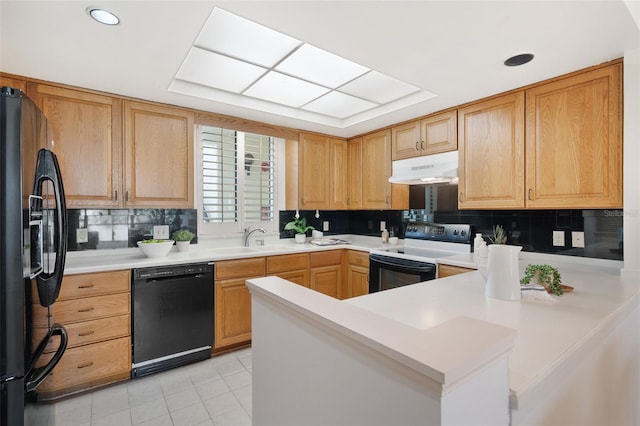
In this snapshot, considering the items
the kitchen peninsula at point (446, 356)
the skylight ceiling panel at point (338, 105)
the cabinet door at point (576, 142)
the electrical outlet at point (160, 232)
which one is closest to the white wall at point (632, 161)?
the cabinet door at point (576, 142)

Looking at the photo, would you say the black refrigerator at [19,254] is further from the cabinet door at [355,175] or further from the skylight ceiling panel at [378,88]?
the cabinet door at [355,175]

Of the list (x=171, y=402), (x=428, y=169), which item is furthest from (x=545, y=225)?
(x=171, y=402)

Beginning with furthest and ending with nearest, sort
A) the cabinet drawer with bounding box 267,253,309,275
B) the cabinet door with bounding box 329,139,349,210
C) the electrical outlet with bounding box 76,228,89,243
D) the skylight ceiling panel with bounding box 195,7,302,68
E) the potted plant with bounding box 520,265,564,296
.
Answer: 1. the cabinet door with bounding box 329,139,349,210
2. the cabinet drawer with bounding box 267,253,309,275
3. the electrical outlet with bounding box 76,228,89,243
4. the skylight ceiling panel with bounding box 195,7,302,68
5. the potted plant with bounding box 520,265,564,296

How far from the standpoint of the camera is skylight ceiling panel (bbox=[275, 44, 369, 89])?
2028 millimetres

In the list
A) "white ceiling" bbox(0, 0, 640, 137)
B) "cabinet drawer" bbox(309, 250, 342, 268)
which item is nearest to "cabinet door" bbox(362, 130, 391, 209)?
"cabinet drawer" bbox(309, 250, 342, 268)

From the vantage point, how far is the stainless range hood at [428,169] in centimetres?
276

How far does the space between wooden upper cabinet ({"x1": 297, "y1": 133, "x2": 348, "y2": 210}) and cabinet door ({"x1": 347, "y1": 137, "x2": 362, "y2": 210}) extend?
6 centimetres

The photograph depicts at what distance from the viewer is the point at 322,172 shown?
3752mm

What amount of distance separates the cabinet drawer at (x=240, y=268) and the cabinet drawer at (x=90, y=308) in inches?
27.3

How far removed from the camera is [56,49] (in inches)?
69.6

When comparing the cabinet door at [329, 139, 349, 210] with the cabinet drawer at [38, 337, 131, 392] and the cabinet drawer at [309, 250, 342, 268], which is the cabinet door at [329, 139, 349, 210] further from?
the cabinet drawer at [38, 337, 131, 392]

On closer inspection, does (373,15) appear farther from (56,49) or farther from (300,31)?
(56,49)

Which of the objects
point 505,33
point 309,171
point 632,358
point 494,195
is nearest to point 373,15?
point 505,33

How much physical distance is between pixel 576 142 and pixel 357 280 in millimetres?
2200
